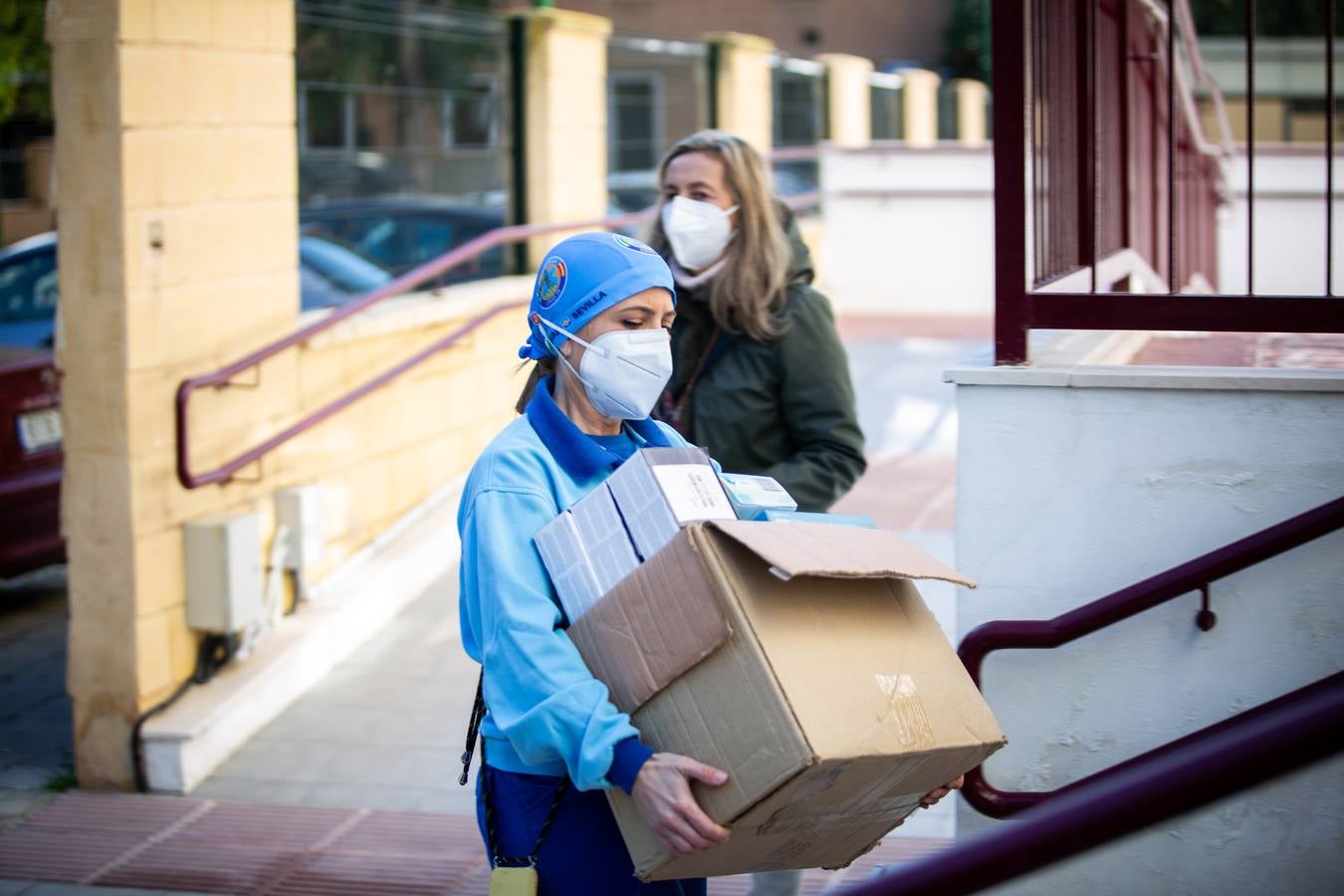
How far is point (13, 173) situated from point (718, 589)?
765 inches

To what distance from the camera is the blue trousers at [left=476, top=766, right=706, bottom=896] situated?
8.37 feet

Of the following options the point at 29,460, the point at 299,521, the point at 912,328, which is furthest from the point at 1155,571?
the point at 912,328

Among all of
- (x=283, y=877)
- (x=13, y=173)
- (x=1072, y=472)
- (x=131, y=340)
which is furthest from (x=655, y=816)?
(x=13, y=173)

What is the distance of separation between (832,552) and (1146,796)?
2.30 ft

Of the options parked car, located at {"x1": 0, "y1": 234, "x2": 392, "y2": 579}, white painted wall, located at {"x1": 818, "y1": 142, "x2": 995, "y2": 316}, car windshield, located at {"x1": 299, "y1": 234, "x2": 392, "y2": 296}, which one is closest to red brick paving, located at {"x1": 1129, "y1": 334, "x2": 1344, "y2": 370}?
parked car, located at {"x1": 0, "y1": 234, "x2": 392, "y2": 579}

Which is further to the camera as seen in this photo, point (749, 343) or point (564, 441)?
point (749, 343)

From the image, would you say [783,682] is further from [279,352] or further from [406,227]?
[406,227]

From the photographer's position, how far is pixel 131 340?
525cm

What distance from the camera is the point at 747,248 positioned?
3.82 metres

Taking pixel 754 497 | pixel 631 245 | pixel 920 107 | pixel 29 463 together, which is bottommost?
pixel 29 463

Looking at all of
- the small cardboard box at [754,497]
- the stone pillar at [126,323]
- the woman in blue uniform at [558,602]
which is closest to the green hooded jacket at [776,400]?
the woman in blue uniform at [558,602]

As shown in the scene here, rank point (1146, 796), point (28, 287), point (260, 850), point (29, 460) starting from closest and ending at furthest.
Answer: point (1146, 796) → point (260, 850) → point (29, 460) → point (28, 287)

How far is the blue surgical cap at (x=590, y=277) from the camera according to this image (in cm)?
263

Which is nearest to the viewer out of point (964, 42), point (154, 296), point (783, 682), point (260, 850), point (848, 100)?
point (783, 682)
